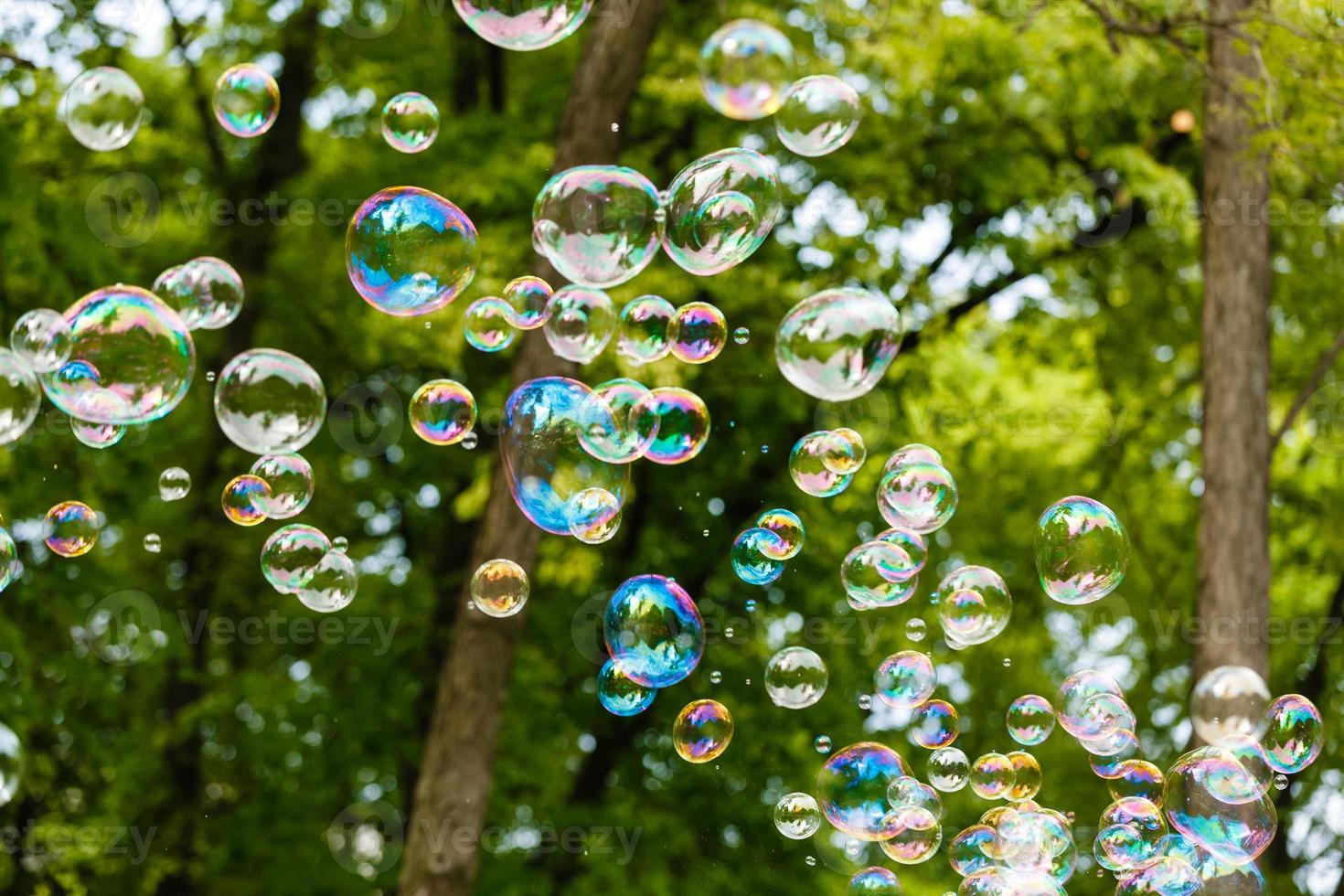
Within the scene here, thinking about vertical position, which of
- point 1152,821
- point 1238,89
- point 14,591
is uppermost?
point 1238,89

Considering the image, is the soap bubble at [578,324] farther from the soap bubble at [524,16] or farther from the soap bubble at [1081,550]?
the soap bubble at [1081,550]

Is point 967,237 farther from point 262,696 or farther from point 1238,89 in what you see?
point 262,696

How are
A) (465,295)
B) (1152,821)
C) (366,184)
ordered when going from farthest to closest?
1. (366,184)
2. (465,295)
3. (1152,821)

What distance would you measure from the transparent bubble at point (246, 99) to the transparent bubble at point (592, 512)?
2167 millimetres

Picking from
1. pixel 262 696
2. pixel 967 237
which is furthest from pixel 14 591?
pixel 967 237

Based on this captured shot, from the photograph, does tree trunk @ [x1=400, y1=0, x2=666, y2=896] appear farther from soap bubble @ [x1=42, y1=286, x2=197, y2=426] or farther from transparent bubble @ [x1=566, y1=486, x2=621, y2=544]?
soap bubble @ [x1=42, y1=286, x2=197, y2=426]

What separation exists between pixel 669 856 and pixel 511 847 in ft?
3.73

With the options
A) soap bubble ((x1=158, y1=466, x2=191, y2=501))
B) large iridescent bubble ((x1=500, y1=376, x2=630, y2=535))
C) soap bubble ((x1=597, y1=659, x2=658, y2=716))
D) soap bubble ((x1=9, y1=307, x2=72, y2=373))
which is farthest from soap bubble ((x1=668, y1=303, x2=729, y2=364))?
soap bubble ((x1=9, y1=307, x2=72, y2=373))

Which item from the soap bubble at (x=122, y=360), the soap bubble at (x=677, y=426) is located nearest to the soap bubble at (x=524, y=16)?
the soap bubble at (x=677, y=426)

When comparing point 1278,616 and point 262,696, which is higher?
point 262,696

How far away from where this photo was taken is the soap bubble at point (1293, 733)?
5.86 meters

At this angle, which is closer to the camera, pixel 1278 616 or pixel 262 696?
pixel 262 696

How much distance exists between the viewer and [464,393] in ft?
20.5

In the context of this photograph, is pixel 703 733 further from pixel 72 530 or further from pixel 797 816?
pixel 72 530
